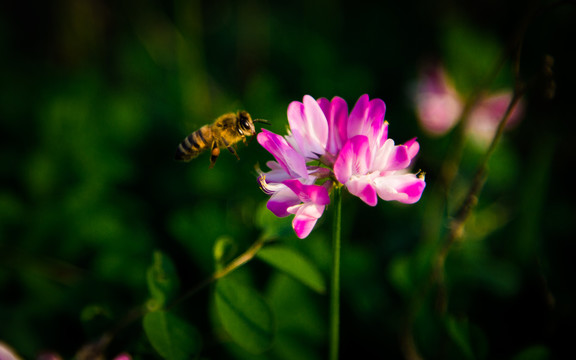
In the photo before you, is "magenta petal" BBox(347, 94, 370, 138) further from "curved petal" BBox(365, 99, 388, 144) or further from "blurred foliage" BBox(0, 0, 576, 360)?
"blurred foliage" BBox(0, 0, 576, 360)

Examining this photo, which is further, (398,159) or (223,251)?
(223,251)

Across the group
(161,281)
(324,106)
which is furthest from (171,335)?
(324,106)

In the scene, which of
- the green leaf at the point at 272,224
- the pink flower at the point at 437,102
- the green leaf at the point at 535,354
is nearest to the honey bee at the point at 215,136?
the green leaf at the point at 272,224

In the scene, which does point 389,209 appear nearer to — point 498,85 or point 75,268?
point 498,85

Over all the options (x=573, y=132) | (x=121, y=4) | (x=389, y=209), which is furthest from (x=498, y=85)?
(x=121, y=4)

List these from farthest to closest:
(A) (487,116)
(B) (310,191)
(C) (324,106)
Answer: (A) (487,116)
(C) (324,106)
(B) (310,191)

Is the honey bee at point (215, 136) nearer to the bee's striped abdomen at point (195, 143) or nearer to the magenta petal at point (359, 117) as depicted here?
the bee's striped abdomen at point (195, 143)

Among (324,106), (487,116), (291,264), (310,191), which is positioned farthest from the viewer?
(487,116)

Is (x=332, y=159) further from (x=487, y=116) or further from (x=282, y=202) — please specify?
(x=487, y=116)
